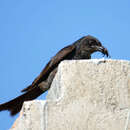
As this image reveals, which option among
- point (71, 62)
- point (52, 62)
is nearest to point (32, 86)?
point (52, 62)

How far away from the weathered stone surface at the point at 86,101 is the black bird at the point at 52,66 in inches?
46.5

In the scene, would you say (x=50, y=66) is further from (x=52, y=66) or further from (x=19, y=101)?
(x=19, y=101)

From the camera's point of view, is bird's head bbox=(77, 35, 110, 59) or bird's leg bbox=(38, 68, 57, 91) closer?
bird's leg bbox=(38, 68, 57, 91)

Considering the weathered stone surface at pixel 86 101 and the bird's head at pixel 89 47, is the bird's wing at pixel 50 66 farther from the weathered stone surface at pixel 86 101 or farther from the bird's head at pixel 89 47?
the weathered stone surface at pixel 86 101

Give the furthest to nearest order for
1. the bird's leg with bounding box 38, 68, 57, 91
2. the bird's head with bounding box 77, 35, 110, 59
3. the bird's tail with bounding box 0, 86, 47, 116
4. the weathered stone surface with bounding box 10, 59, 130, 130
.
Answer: the bird's head with bounding box 77, 35, 110, 59 → the bird's leg with bounding box 38, 68, 57, 91 → the bird's tail with bounding box 0, 86, 47, 116 → the weathered stone surface with bounding box 10, 59, 130, 130

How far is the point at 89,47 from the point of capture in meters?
5.84

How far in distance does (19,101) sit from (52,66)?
743 mm

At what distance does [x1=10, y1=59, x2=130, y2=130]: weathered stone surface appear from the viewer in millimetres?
3438

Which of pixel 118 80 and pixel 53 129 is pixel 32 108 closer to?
pixel 53 129

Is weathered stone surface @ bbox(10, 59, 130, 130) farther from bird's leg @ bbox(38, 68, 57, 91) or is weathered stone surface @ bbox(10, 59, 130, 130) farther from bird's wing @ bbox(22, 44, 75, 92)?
bird's wing @ bbox(22, 44, 75, 92)

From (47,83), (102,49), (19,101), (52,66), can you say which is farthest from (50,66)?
(102,49)

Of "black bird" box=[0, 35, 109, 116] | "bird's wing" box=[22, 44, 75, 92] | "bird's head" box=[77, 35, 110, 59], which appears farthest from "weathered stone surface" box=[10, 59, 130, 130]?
"bird's head" box=[77, 35, 110, 59]

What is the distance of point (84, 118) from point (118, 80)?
51 centimetres

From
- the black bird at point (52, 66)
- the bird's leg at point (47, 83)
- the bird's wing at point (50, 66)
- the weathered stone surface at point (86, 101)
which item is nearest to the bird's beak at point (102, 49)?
the black bird at point (52, 66)
